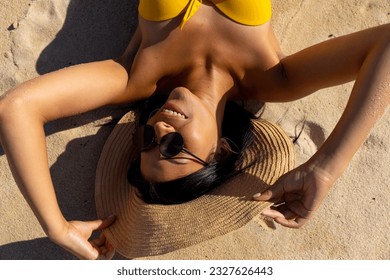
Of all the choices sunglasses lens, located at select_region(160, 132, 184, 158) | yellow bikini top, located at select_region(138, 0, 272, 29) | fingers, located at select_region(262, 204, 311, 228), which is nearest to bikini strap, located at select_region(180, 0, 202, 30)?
yellow bikini top, located at select_region(138, 0, 272, 29)

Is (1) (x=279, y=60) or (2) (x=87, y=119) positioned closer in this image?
(1) (x=279, y=60)

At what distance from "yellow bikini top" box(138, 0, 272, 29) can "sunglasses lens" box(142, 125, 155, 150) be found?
0.42 meters

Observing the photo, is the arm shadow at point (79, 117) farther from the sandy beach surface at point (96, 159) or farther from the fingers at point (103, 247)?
the fingers at point (103, 247)

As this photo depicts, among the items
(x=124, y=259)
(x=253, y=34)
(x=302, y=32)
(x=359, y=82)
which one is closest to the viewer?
(x=359, y=82)

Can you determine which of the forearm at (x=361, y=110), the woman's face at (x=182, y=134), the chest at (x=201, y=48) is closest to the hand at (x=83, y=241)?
the woman's face at (x=182, y=134)

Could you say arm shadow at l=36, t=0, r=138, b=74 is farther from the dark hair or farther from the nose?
the nose

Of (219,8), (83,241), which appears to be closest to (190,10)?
(219,8)

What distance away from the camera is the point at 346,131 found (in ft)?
4.78

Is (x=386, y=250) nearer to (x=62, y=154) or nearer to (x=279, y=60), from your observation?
(x=279, y=60)

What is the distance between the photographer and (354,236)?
6.58 ft

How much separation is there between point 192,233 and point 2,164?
1008 millimetres

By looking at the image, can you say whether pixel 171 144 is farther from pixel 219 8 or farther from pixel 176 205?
pixel 219 8

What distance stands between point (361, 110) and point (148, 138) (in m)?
0.70

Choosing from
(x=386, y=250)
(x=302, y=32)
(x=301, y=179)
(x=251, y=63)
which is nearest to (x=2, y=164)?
(x=251, y=63)
